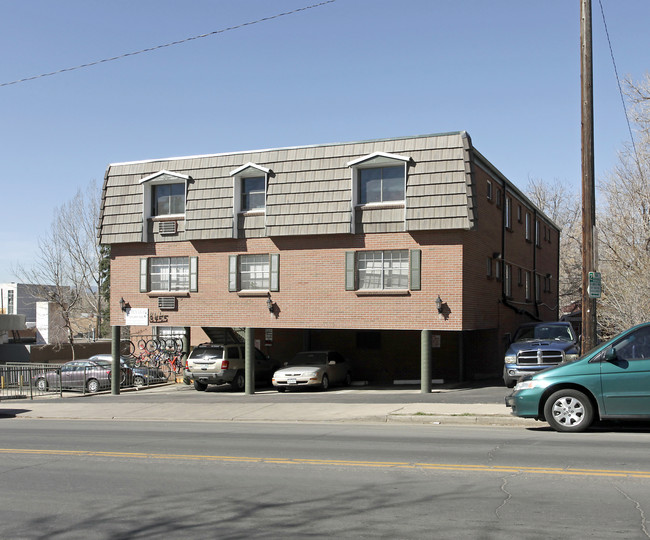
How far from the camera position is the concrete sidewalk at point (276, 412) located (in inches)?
592

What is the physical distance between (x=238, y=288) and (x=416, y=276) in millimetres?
6610

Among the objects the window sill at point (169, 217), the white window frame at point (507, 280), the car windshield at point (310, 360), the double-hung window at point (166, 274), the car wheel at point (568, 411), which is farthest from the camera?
the white window frame at point (507, 280)

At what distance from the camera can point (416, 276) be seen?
2262cm

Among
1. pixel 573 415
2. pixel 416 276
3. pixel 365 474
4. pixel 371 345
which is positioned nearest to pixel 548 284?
pixel 371 345

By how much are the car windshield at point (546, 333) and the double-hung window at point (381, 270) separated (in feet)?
12.8

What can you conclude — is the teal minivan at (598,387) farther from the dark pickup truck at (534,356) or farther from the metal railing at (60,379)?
the metal railing at (60,379)

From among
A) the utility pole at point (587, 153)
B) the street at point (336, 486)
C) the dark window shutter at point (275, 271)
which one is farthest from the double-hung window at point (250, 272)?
the utility pole at point (587, 153)

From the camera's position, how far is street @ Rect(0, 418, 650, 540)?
6.84m

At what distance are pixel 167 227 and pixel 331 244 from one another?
652cm

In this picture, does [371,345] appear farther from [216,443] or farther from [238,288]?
[216,443]

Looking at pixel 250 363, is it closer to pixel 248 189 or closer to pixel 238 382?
pixel 238 382

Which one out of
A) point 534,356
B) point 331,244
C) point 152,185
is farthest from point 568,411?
point 152,185

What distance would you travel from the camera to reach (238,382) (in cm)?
2636

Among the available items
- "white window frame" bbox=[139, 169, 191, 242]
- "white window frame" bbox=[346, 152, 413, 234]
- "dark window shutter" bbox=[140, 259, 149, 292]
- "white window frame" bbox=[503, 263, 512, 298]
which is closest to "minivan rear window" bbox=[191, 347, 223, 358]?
"dark window shutter" bbox=[140, 259, 149, 292]
